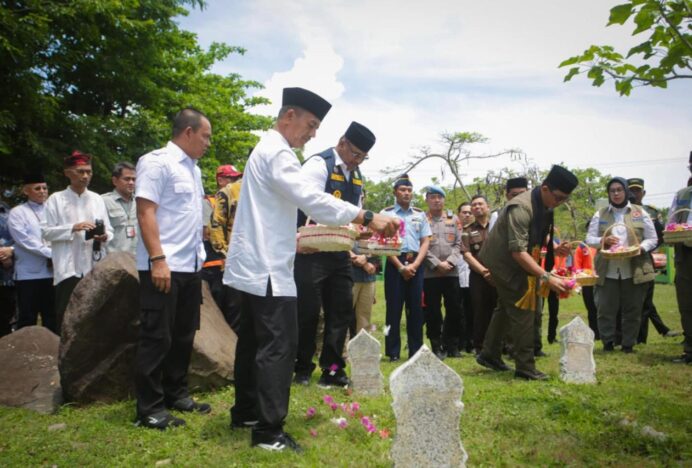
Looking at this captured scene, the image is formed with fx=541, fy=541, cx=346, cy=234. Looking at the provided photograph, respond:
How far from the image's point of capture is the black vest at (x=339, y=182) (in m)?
5.31

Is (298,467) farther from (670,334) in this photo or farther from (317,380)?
(670,334)

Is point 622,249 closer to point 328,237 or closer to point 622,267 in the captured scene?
point 622,267

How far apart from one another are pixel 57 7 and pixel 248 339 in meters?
11.8

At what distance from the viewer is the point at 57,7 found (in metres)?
12.3

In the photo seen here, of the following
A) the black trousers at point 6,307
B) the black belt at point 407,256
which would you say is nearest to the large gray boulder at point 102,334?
the black trousers at point 6,307

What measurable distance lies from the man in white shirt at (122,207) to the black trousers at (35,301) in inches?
36.7

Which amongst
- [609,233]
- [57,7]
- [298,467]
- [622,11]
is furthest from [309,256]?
[57,7]

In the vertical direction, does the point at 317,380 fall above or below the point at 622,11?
below

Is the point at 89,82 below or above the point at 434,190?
above

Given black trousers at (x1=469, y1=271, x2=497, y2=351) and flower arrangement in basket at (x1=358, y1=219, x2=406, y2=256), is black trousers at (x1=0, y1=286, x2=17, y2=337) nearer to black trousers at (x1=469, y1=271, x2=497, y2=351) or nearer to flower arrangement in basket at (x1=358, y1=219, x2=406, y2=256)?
flower arrangement in basket at (x1=358, y1=219, x2=406, y2=256)

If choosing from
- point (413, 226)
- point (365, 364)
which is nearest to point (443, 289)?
point (413, 226)

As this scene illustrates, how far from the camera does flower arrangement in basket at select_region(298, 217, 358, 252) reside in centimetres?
444

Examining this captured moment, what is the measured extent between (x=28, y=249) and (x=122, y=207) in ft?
4.00

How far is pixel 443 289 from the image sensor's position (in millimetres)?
8102
